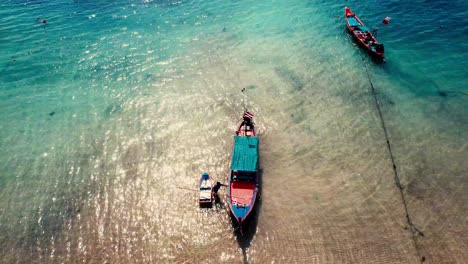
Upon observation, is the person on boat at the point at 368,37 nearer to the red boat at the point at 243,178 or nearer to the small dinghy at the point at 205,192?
the red boat at the point at 243,178

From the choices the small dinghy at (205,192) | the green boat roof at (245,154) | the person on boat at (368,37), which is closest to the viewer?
the small dinghy at (205,192)

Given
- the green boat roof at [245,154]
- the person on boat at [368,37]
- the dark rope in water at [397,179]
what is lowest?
the dark rope in water at [397,179]

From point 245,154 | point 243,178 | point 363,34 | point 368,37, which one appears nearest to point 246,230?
point 243,178

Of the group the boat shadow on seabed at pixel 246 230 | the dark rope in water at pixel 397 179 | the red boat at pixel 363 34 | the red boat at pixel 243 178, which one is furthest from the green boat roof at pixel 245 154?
the red boat at pixel 363 34

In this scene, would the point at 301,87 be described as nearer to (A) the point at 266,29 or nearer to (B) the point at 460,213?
(A) the point at 266,29

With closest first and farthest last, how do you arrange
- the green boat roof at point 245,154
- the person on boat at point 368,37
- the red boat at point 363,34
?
the green boat roof at point 245,154 → the red boat at point 363,34 → the person on boat at point 368,37

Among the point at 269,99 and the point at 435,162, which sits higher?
the point at 269,99

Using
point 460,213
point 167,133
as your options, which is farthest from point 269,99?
point 460,213
